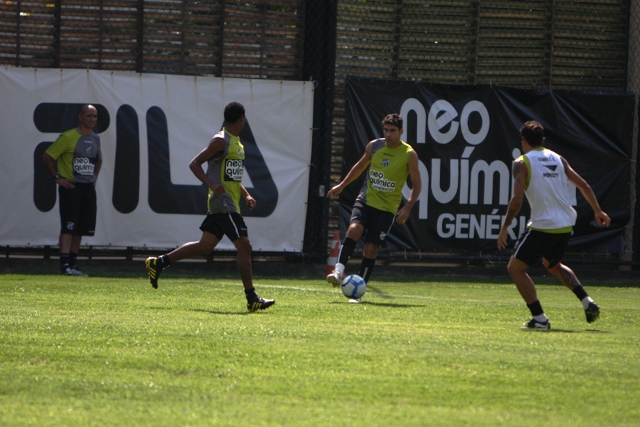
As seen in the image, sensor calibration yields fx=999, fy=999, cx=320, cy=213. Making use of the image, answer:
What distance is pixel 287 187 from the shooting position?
15.2 metres

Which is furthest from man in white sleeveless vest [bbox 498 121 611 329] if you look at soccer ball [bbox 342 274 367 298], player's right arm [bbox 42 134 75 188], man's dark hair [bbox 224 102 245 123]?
player's right arm [bbox 42 134 75 188]

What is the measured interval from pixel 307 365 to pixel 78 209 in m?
8.50

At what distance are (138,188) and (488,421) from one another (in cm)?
1091

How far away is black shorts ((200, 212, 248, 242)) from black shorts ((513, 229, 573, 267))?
2.59 m

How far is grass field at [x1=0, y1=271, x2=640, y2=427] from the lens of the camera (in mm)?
4754

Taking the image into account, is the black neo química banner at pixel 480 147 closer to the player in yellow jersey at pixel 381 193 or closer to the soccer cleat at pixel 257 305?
the player in yellow jersey at pixel 381 193

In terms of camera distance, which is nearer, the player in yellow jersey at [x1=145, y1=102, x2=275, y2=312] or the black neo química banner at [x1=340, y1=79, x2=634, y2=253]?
the player in yellow jersey at [x1=145, y1=102, x2=275, y2=312]

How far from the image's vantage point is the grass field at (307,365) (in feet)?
15.6

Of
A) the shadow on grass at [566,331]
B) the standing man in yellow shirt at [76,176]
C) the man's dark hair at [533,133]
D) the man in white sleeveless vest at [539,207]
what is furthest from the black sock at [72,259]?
the shadow on grass at [566,331]

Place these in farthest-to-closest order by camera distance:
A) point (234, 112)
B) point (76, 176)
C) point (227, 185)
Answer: point (76, 176), point (227, 185), point (234, 112)

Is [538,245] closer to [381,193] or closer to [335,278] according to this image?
[335,278]

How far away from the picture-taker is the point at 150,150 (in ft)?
49.0

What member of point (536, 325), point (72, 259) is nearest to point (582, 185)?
point (536, 325)

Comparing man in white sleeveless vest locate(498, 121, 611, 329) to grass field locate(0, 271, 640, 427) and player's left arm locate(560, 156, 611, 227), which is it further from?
grass field locate(0, 271, 640, 427)
